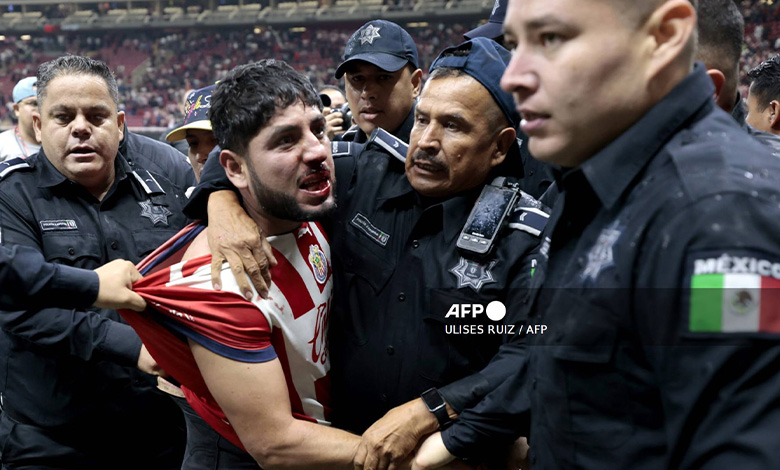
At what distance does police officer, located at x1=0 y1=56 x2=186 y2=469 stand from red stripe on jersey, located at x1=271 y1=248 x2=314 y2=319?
36.1 inches

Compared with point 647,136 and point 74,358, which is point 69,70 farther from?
point 647,136

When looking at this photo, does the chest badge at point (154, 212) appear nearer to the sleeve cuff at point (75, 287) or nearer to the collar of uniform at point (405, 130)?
the sleeve cuff at point (75, 287)

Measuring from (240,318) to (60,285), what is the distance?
0.53m

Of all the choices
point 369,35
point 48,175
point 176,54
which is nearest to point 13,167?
point 48,175

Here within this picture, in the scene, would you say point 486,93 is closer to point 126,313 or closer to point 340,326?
point 340,326

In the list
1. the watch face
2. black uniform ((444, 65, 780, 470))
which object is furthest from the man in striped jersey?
black uniform ((444, 65, 780, 470))

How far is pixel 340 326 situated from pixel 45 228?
1.41m

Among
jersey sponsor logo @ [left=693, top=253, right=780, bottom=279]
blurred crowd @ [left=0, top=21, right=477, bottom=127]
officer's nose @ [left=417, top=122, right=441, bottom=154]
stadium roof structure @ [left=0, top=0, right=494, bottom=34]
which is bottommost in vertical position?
jersey sponsor logo @ [left=693, top=253, right=780, bottom=279]

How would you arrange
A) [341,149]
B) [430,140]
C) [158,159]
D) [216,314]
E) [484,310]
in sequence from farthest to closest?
[158,159]
[341,149]
[430,140]
[484,310]
[216,314]

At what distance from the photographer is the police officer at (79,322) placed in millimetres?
2788

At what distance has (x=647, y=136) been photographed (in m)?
1.12

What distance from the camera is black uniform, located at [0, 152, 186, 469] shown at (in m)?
2.77

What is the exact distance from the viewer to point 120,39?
115 feet

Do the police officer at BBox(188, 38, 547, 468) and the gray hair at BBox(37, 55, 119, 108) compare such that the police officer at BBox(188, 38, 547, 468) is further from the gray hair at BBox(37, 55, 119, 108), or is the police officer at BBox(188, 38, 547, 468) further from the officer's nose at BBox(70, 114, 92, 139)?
the gray hair at BBox(37, 55, 119, 108)
